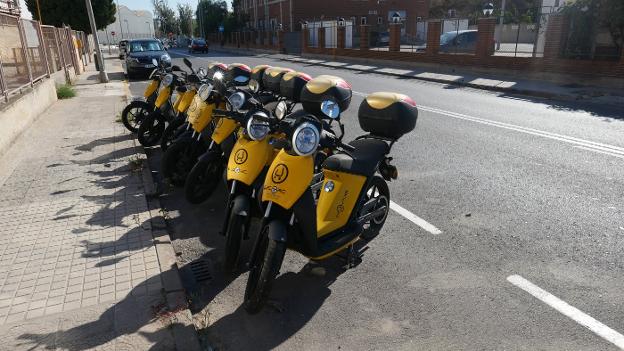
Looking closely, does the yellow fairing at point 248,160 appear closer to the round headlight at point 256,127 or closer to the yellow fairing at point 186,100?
the round headlight at point 256,127

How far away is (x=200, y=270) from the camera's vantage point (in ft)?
12.9

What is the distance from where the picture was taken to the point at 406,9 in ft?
170

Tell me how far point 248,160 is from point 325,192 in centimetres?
70

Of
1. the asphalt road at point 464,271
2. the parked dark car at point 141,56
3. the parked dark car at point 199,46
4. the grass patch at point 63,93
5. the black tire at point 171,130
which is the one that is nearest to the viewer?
the asphalt road at point 464,271

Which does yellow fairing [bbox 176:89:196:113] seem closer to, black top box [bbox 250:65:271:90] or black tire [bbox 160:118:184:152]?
black tire [bbox 160:118:184:152]

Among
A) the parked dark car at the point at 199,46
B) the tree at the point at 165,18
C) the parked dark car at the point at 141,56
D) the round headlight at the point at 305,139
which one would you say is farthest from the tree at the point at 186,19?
the round headlight at the point at 305,139

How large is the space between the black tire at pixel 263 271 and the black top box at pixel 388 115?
171cm

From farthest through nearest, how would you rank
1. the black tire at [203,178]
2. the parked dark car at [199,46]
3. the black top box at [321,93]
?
the parked dark car at [199,46] → the black top box at [321,93] → the black tire at [203,178]

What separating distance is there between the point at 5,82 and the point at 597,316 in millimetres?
9471

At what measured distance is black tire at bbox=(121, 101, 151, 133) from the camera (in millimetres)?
8055

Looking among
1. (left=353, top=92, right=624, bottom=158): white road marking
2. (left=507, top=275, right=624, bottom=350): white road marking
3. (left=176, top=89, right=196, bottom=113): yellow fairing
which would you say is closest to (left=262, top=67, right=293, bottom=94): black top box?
(left=176, top=89, right=196, bottom=113): yellow fairing

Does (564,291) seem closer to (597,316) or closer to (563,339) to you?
(597,316)

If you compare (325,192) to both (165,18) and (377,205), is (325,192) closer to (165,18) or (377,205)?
(377,205)

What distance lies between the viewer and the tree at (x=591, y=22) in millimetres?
13728
